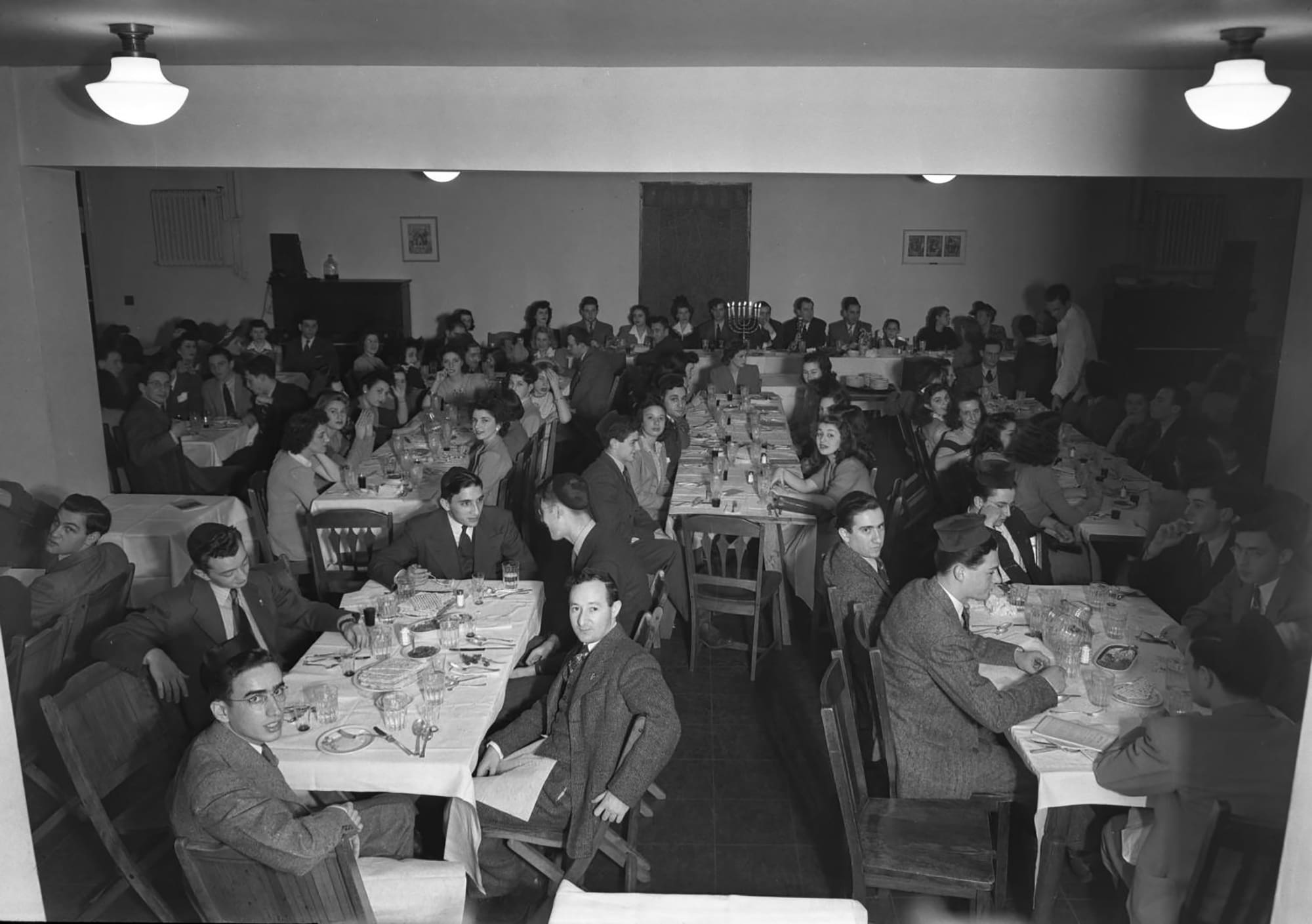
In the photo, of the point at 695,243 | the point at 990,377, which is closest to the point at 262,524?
the point at 990,377

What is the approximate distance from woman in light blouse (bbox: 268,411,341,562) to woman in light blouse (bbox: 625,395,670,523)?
1.86 meters

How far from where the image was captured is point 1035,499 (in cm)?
595

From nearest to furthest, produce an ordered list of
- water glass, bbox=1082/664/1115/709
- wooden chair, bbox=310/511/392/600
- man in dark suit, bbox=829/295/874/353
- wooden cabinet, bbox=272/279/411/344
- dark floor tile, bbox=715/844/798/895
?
water glass, bbox=1082/664/1115/709, dark floor tile, bbox=715/844/798/895, wooden chair, bbox=310/511/392/600, man in dark suit, bbox=829/295/874/353, wooden cabinet, bbox=272/279/411/344

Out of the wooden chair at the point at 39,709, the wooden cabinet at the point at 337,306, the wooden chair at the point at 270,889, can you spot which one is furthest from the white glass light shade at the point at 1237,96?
the wooden cabinet at the point at 337,306

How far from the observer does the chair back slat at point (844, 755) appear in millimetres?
3295

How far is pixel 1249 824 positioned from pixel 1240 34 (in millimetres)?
3772

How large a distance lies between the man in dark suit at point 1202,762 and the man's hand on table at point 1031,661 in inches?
30.6

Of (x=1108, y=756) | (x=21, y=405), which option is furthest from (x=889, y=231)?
(x=1108, y=756)

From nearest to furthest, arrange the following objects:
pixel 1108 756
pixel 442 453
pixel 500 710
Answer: pixel 1108 756 < pixel 500 710 < pixel 442 453

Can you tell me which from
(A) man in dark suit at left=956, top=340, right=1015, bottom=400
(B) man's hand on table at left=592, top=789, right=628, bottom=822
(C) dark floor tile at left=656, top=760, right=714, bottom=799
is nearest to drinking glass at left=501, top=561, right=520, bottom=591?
(C) dark floor tile at left=656, top=760, right=714, bottom=799

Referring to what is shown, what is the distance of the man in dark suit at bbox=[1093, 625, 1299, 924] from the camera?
10.3 ft

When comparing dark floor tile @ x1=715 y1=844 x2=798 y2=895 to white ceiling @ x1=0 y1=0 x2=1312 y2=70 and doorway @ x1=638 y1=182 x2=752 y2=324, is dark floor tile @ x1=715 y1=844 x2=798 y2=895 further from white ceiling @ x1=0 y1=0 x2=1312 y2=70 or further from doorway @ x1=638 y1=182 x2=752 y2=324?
doorway @ x1=638 y1=182 x2=752 y2=324

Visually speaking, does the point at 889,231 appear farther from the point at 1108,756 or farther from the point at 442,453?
the point at 1108,756

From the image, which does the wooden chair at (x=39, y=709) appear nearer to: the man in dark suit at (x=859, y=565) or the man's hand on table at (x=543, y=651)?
the man's hand on table at (x=543, y=651)
